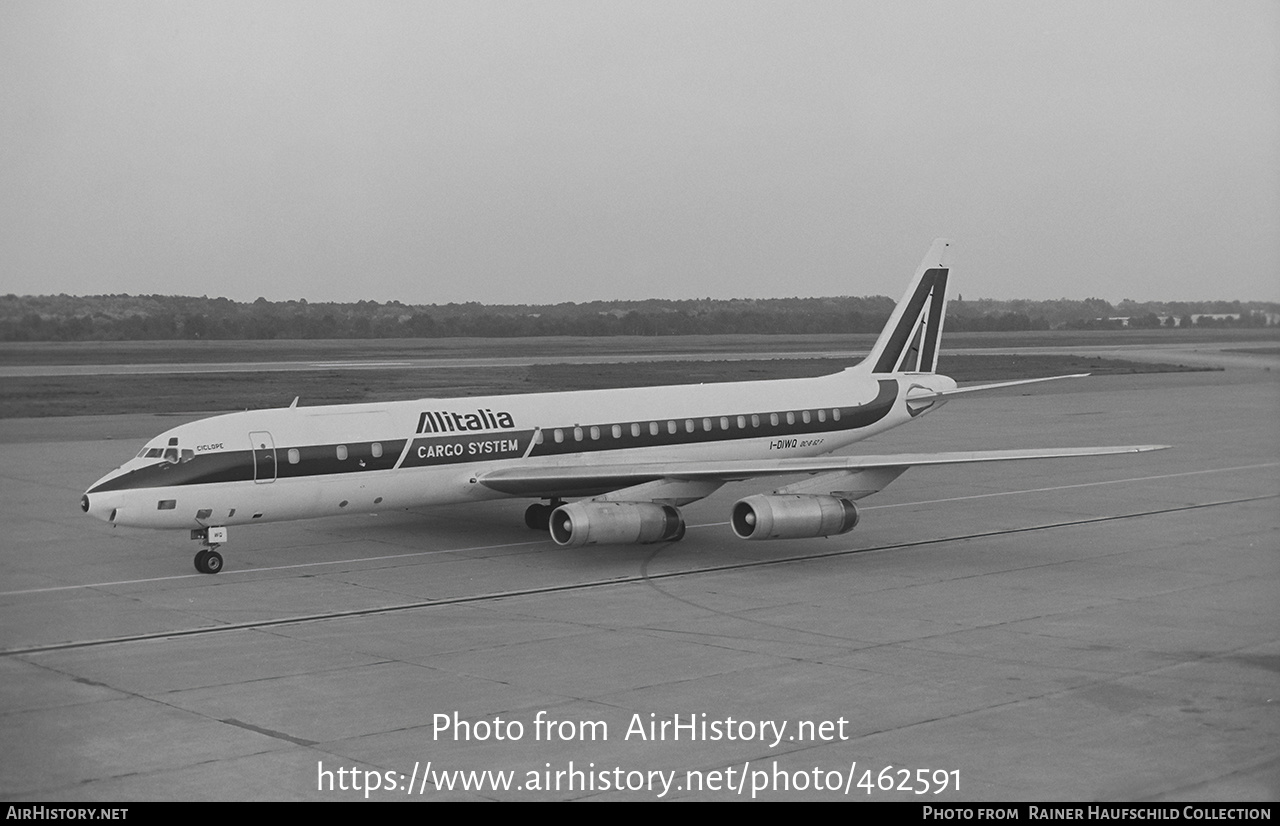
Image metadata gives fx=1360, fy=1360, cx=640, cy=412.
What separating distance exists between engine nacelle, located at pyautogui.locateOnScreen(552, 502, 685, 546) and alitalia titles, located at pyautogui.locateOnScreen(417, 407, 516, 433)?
3.07 m

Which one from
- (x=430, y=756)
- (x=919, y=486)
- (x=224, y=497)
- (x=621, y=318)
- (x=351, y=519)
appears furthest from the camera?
(x=621, y=318)

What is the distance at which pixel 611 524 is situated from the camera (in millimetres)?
27750

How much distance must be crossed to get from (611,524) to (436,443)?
431 cm

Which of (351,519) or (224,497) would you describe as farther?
(351,519)

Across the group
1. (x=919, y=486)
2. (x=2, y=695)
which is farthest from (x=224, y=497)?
(x=919, y=486)

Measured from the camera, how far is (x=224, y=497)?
26344 mm

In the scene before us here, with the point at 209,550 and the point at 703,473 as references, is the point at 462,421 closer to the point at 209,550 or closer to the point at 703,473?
the point at 703,473

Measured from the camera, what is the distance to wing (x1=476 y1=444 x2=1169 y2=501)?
1114 inches

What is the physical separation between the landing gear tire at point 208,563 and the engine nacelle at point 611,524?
6.66m

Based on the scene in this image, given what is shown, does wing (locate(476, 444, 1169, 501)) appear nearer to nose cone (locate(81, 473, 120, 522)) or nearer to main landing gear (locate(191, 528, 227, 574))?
main landing gear (locate(191, 528, 227, 574))

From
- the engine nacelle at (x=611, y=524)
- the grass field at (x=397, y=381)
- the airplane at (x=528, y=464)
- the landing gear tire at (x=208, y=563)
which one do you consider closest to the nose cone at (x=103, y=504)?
the airplane at (x=528, y=464)

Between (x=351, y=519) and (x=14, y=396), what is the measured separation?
18198 millimetres

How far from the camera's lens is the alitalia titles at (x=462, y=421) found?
29.2m

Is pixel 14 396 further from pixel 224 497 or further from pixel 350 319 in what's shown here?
pixel 350 319
